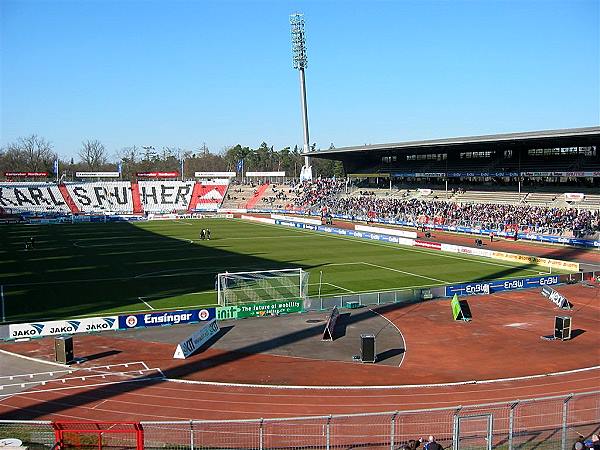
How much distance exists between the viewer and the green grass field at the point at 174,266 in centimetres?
3581

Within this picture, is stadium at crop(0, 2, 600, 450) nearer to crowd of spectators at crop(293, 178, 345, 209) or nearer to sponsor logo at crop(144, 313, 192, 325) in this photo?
sponsor logo at crop(144, 313, 192, 325)

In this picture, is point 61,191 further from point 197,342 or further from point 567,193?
point 197,342

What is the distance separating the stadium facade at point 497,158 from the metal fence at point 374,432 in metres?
52.1

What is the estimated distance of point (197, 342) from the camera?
2619cm

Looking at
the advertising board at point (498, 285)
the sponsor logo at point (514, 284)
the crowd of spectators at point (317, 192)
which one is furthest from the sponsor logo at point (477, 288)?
the crowd of spectators at point (317, 192)

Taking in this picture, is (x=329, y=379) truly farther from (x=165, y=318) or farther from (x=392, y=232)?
(x=392, y=232)

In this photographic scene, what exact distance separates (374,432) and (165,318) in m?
15.8

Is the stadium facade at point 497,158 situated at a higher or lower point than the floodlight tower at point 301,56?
lower

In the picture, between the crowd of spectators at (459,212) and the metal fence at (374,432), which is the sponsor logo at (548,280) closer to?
the crowd of spectators at (459,212)

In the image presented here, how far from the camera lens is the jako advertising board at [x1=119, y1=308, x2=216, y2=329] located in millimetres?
28984

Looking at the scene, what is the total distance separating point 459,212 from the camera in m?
79.4

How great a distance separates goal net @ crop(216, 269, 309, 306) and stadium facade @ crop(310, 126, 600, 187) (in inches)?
1664

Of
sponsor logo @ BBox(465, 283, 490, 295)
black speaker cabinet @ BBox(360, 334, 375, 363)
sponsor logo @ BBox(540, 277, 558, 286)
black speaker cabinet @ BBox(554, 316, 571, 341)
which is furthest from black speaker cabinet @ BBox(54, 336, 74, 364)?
sponsor logo @ BBox(540, 277, 558, 286)

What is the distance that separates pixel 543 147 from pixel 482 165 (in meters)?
11.0
